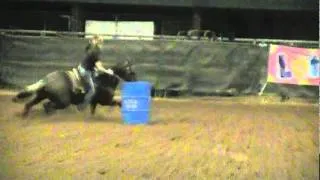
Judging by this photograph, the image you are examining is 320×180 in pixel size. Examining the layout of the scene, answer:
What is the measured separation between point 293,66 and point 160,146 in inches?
420

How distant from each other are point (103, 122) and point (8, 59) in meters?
8.06

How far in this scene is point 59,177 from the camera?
292 inches

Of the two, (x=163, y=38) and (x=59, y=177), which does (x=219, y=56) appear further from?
(x=59, y=177)

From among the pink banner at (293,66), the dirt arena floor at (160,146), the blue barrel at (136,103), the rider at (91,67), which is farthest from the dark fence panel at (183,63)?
the blue barrel at (136,103)

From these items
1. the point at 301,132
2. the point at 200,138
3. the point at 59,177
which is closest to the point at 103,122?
the point at 200,138

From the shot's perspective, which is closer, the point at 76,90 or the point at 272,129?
the point at 272,129

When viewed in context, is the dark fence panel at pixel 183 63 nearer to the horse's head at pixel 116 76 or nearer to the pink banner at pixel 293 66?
the pink banner at pixel 293 66

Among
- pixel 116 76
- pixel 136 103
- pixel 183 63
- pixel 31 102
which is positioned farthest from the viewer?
pixel 183 63

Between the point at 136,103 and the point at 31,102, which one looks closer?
the point at 136,103

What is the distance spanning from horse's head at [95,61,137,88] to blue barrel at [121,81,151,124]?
847mm

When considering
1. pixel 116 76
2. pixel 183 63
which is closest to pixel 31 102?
pixel 116 76

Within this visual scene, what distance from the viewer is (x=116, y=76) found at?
13852mm

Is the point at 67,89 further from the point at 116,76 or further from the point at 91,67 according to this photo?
the point at 116,76

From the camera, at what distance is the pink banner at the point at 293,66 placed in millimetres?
19719
